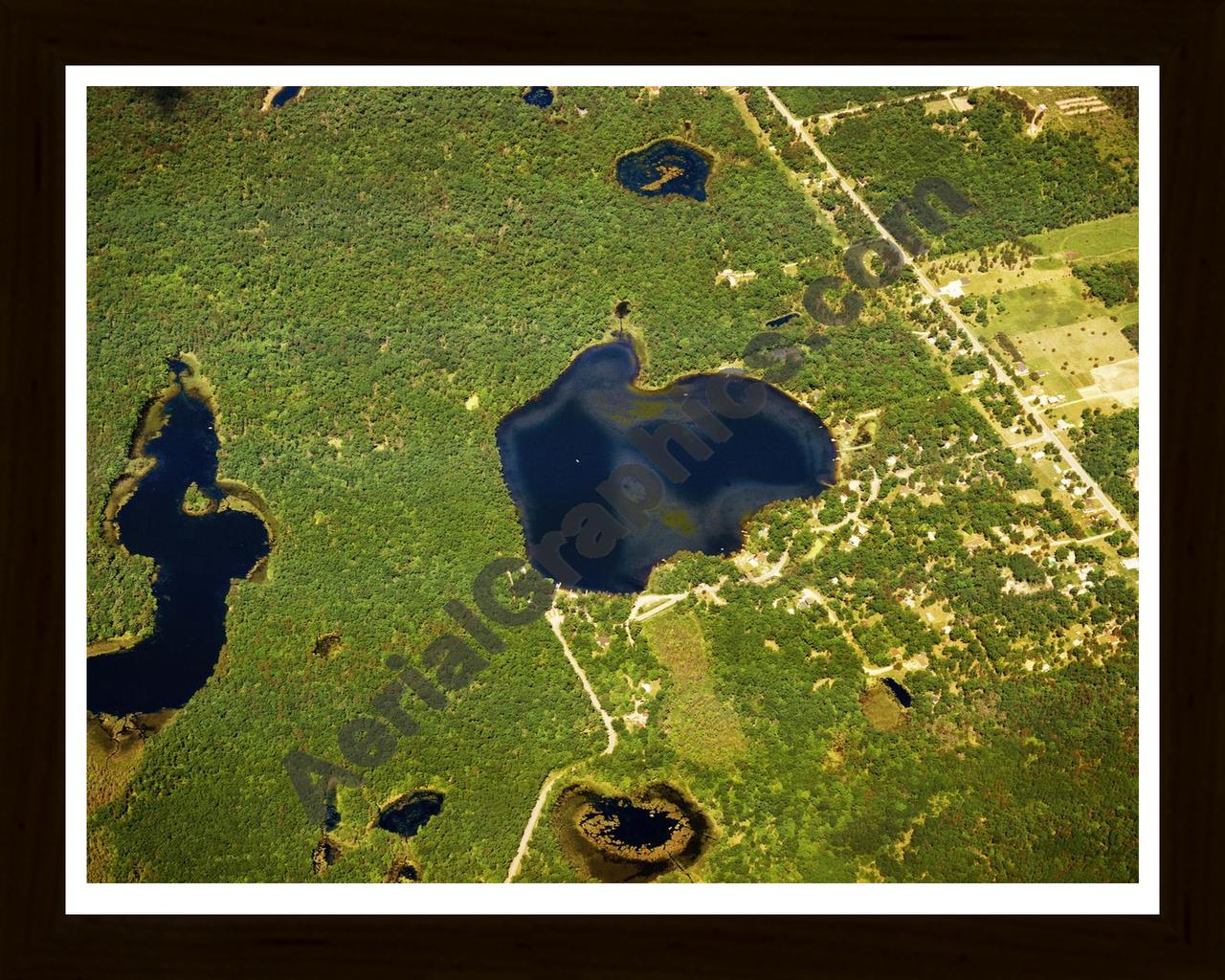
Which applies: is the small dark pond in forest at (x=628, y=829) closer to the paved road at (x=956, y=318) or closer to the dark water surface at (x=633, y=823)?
the dark water surface at (x=633, y=823)

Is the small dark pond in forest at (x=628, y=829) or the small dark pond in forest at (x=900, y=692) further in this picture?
the small dark pond in forest at (x=900, y=692)

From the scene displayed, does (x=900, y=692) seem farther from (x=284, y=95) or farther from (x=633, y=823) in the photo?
(x=284, y=95)

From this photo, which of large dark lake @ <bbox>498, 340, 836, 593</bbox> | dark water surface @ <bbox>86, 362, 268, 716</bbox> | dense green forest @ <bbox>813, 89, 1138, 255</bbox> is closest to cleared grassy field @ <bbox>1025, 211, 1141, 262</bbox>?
dense green forest @ <bbox>813, 89, 1138, 255</bbox>

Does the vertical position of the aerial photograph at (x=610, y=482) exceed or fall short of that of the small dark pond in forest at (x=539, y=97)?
it falls short

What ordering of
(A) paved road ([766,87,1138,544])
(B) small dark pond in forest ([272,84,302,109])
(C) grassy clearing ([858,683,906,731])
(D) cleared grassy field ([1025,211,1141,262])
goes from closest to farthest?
(C) grassy clearing ([858,683,906,731])
(A) paved road ([766,87,1138,544])
(D) cleared grassy field ([1025,211,1141,262])
(B) small dark pond in forest ([272,84,302,109])

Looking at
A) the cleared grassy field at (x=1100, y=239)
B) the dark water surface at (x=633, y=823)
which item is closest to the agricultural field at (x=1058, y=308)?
the cleared grassy field at (x=1100, y=239)

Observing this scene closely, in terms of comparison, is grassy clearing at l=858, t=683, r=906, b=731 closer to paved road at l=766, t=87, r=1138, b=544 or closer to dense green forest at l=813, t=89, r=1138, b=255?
paved road at l=766, t=87, r=1138, b=544
